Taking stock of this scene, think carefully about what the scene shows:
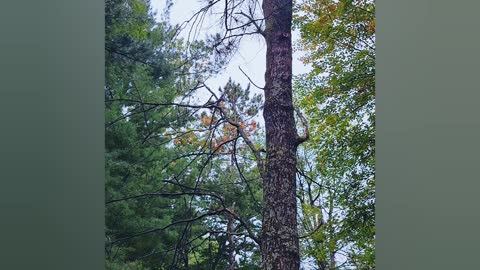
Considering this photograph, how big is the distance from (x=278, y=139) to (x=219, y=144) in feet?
1.33

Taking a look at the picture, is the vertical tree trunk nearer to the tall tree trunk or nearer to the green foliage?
the tall tree trunk
